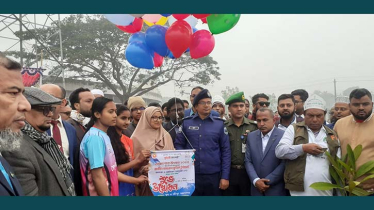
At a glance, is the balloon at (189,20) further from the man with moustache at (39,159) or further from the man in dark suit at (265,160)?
the man with moustache at (39,159)

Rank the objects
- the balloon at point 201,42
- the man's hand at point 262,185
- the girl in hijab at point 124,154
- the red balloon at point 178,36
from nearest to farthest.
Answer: the girl in hijab at point 124,154 → the man's hand at point 262,185 → the red balloon at point 178,36 → the balloon at point 201,42

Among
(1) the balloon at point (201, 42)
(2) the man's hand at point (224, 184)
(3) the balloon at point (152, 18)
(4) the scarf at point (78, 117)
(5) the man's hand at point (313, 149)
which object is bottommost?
(2) the man's hand at point (224, 184)

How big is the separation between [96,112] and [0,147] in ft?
3.20

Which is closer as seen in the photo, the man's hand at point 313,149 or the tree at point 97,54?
the man's hand at point 313,149

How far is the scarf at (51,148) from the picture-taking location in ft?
7.04

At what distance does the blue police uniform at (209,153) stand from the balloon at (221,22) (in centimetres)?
142

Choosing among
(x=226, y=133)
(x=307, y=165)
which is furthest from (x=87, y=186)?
(x=307, y=165)

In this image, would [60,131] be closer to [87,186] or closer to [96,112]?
[96,112]

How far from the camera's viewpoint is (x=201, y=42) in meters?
4.60

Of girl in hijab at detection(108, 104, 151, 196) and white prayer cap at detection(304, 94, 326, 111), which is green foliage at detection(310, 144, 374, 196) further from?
girl in hijab at detection(108, 104, 151, 196)

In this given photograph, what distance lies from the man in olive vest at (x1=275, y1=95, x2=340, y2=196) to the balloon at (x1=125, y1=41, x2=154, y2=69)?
2483mm

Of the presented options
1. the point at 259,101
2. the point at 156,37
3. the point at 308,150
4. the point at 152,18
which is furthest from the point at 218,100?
the point at 308,150

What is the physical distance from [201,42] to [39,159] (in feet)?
10.2

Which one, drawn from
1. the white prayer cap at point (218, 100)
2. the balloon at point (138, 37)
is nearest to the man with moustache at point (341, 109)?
the white prayer cap at point (218, 100)
